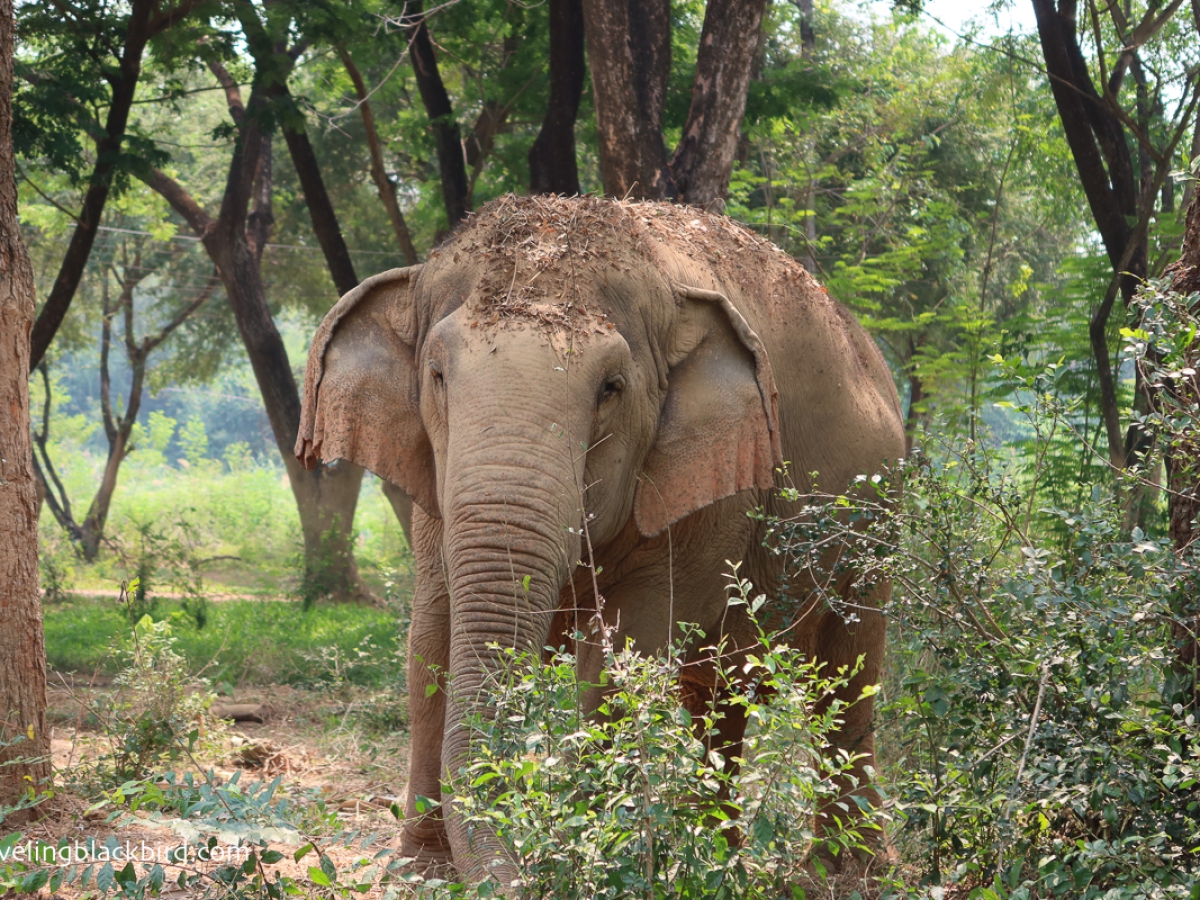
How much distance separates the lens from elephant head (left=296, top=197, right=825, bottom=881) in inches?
161

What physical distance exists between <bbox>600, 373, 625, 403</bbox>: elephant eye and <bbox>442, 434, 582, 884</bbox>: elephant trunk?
0.39m

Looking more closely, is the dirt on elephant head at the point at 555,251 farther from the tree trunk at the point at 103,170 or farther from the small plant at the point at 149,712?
the tree trunk at the point at 103,170

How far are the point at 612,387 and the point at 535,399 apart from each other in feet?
1.31

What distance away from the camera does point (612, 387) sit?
4.60 metres

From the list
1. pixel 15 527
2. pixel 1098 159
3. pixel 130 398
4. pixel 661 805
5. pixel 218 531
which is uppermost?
pixel 1098 159

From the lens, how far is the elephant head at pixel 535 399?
4.09 meters

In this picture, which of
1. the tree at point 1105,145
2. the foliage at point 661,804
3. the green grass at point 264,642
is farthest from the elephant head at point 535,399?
the tree at point 1105,145

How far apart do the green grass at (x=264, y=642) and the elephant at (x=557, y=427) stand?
4427mm

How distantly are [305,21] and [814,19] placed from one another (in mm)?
12683

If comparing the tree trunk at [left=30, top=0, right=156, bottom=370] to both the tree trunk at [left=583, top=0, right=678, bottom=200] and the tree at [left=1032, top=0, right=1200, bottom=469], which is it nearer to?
the tree trunk at [left=583, top=0, right=678, bottom=200]

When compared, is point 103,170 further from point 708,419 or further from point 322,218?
point 708,419

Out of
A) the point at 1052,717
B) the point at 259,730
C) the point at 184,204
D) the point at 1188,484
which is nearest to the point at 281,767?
the point at 259,730

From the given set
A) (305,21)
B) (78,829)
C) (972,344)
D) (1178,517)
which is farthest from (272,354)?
(1178,517)

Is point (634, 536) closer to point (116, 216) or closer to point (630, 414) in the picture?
point (630, 414)
